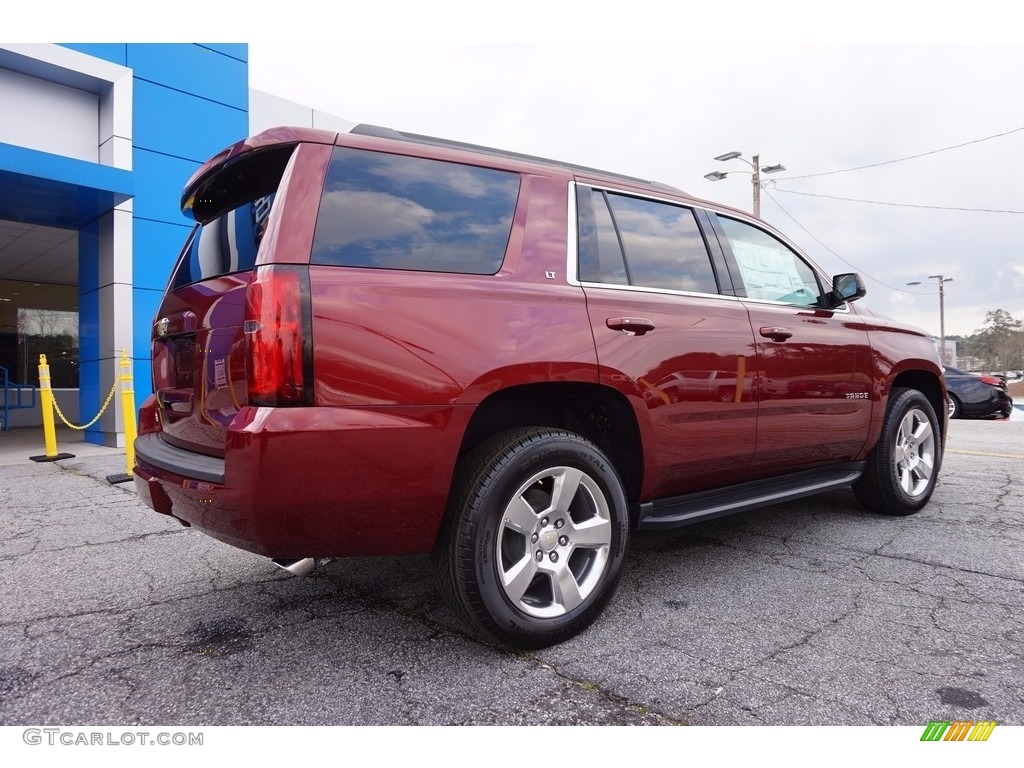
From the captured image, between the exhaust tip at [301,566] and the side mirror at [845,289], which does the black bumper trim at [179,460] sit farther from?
the side mirror at [845,289]

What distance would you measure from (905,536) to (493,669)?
8.98ft

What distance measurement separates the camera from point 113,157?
9320 mm

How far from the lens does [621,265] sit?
2.77 metres

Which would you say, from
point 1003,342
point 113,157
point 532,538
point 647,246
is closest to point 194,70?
point 113,157

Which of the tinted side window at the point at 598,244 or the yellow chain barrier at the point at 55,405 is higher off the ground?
the tinted side window at the point at 598,244

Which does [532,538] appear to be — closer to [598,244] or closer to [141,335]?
[598,244]

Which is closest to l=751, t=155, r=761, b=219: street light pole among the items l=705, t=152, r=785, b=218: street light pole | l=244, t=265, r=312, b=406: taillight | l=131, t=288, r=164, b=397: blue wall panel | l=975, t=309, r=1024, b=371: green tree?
l=705, t=152, r=785, b=218: street light pole

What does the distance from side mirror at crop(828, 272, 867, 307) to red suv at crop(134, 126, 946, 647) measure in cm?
62

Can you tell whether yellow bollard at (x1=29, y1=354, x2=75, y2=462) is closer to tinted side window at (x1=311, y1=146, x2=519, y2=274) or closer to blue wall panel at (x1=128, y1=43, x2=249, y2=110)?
blue wall panel at (x1=128, y1=43, x2=249, y2=110)

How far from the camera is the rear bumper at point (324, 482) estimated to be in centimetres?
189

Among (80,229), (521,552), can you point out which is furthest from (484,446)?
(80,229)
